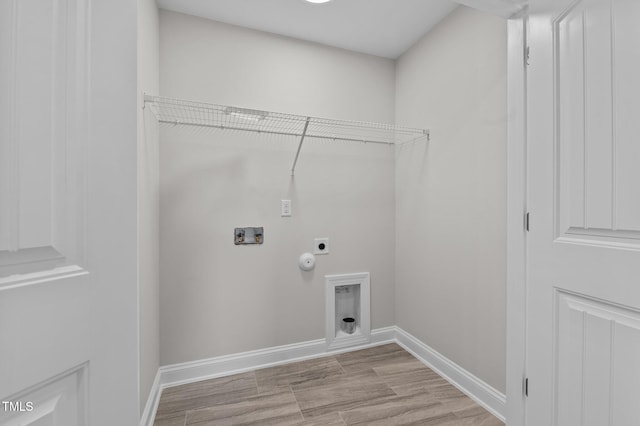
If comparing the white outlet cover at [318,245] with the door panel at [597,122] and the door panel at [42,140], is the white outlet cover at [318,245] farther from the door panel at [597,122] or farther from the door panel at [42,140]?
the door panel at [42,140]

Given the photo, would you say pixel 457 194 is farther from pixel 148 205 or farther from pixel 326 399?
pixel 148 205

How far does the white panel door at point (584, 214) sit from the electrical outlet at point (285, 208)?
1.48 m

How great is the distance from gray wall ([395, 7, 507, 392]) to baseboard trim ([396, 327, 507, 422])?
0.16 ft

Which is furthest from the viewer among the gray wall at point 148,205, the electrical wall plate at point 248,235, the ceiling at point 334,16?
the electrical wall plate at point 248,235

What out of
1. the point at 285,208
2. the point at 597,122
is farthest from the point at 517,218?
the point at 285,208

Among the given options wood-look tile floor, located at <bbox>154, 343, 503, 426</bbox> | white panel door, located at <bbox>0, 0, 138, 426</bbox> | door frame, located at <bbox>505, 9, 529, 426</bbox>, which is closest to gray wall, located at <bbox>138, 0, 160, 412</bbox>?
wood-look tile floor, located at <bbox>154, 343, 503, 426</bbox>

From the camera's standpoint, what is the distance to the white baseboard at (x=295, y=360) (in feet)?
5.25

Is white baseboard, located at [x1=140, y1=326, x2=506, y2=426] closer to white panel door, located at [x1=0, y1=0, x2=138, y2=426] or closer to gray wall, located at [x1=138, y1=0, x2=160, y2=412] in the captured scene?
gray wall, located at [x1=138, y1=0, x2=160, y2=412]

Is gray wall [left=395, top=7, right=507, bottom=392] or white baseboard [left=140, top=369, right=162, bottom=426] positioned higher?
gray wall [left=395, top=7, right=507, bottom=392]

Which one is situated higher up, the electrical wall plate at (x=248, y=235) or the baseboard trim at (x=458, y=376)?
the electrical wall plate at (x=248, y=235)

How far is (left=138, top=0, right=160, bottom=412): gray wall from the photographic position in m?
1.38

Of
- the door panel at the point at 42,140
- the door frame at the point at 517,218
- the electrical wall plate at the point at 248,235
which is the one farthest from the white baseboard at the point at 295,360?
the door panel at the point at 42,140

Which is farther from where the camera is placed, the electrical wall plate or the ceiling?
the electrical wall plate

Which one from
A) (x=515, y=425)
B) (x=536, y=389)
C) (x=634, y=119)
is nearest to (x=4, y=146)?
(x=634, y=119)
